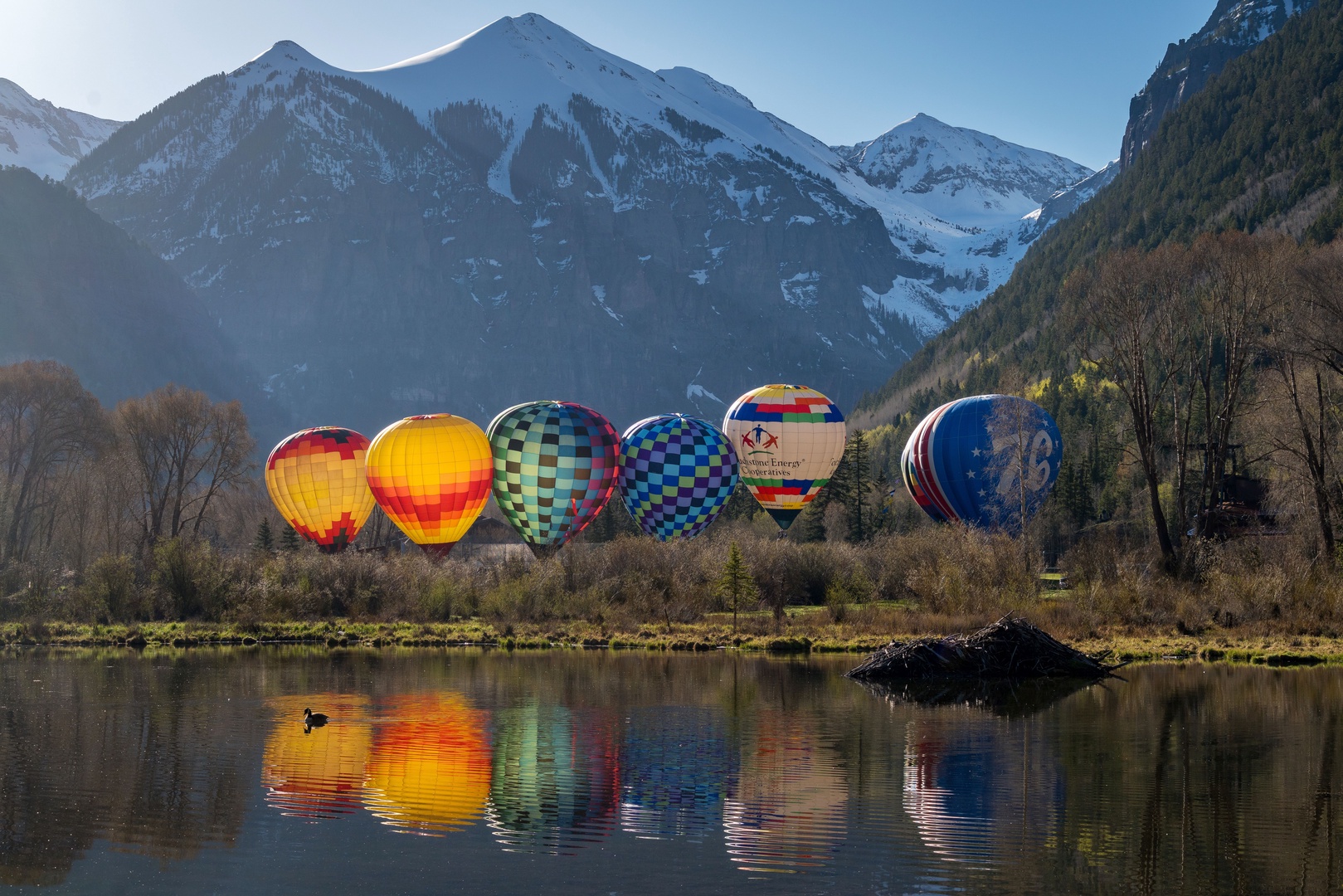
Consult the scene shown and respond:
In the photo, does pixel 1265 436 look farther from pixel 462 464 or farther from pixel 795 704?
pixel 462 464

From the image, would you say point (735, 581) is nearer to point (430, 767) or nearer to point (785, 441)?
point (785, 441)

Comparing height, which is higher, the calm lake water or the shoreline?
the shoreline

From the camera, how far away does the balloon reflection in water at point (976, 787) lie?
59.9 feet

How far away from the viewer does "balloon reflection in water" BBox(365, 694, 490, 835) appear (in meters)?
20.2

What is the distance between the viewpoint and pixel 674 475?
2665 inches

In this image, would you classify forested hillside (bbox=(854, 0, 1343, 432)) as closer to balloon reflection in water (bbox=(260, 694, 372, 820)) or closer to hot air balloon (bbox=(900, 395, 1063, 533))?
hot air balloon (bbox=(900, 395, 1063, 533))

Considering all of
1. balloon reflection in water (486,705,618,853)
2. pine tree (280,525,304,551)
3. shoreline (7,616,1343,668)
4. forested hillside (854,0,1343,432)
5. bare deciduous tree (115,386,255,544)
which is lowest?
balloon reflection in water (486,705,618,853)

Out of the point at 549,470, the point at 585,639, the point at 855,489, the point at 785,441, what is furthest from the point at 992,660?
the point at 855,489

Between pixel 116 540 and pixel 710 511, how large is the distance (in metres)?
41.7

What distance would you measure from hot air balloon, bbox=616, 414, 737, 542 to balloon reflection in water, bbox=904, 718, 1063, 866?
40555mm

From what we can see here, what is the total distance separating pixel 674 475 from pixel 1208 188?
99499 millimetres

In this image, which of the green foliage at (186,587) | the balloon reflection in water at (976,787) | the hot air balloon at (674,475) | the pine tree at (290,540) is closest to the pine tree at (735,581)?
the hot air balloon at (674,475)

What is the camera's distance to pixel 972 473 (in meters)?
60.9

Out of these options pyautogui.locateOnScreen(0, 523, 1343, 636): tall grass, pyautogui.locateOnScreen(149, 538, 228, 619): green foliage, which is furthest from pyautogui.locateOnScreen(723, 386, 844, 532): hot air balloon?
pyautogui.locateOnScreen(149, 538, 228, 619): green foliage
